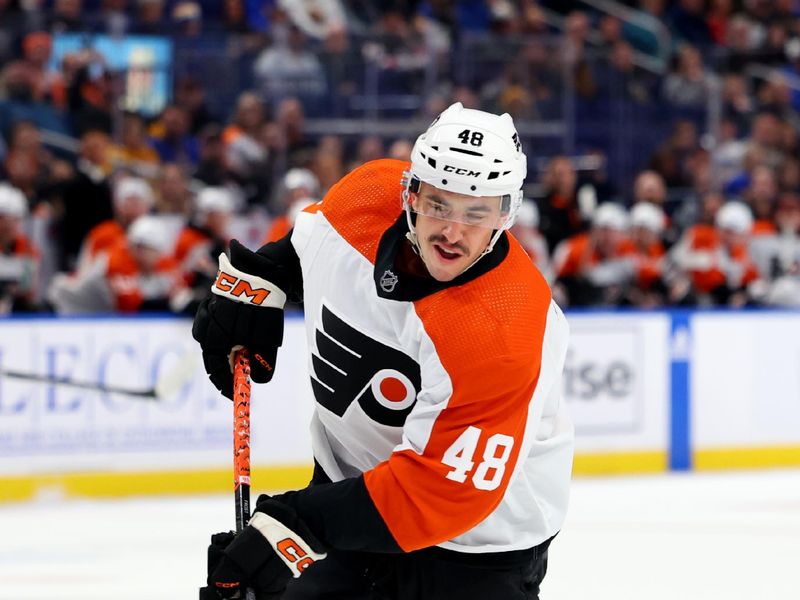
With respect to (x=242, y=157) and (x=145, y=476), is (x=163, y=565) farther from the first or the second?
(x=242, y=157)

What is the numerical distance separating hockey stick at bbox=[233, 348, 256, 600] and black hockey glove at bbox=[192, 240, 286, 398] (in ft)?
0.12

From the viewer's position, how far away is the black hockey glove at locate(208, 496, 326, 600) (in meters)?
2.45

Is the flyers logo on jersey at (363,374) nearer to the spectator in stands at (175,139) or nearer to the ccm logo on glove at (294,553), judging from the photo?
the ccm logo on glove at (294,553)

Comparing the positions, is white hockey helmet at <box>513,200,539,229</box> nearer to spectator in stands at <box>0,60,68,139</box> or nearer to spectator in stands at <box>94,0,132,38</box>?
spectator in stands at <box>94,0,132,38</box>

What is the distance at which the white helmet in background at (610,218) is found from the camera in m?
8.41

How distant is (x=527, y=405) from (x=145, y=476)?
14.9 feet

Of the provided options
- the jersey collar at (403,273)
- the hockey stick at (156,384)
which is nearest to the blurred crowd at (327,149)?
the hockey stick at (156,384)

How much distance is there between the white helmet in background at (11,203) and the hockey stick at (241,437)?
4.32m

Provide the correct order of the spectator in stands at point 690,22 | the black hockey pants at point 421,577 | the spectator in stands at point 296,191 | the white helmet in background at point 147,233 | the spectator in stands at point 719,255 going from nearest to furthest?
1. the black hockey pants at point 421,577
2. the white helmet in background at point 147,233
3. the spectator in stands at point 296,191
4. the spectator in stands at point 719,255
5. the spectator in stands at point 690,22

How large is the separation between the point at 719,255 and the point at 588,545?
3.48 m

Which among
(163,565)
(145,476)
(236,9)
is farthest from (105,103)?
(163,565)

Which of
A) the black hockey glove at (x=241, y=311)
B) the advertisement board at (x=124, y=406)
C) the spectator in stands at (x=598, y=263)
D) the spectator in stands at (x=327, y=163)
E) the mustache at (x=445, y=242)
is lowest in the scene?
the advertisement board at (x=124, y=406)

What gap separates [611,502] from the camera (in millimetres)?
6875

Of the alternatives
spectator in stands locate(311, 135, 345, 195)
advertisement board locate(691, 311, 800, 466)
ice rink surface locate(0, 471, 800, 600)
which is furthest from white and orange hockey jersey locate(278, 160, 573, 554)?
spectator in stands locate(311, 135, 345, 195)
